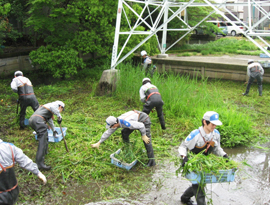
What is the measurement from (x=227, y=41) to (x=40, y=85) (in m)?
14.9

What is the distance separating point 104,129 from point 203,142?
313cm

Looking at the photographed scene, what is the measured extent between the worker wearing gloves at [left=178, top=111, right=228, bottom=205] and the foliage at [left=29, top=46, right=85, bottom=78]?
7605 mm

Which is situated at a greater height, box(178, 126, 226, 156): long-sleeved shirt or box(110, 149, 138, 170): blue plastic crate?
box(178, 126, 226, 156): long-sleeved shirt

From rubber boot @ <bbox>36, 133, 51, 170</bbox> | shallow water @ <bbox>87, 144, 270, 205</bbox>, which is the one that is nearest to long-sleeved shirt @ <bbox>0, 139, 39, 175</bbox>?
shallow water @ <bbox>87, 144, 270, 205</bbox>

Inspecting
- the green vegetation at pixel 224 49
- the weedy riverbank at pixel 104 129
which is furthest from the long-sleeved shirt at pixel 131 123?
the green vegetation at pixel 224 49

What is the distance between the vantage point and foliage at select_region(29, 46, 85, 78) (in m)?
10.2

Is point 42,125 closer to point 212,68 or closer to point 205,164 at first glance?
point 205,164

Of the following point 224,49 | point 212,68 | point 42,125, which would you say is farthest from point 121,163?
point 224,49

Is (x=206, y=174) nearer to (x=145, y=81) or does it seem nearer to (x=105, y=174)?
(x=105, y=174)

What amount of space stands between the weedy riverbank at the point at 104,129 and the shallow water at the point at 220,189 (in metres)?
0.17

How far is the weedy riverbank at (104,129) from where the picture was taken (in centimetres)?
436

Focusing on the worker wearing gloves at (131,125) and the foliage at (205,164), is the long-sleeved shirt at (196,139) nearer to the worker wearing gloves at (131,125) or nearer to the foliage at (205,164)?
the foliage at (205,164)

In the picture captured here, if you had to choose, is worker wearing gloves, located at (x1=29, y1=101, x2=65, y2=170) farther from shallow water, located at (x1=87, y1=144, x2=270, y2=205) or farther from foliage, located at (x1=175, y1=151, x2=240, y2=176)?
foliage, located at (x1=175, y1=151, x2=240, y2=176)

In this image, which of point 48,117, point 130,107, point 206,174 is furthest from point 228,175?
point 130,107
